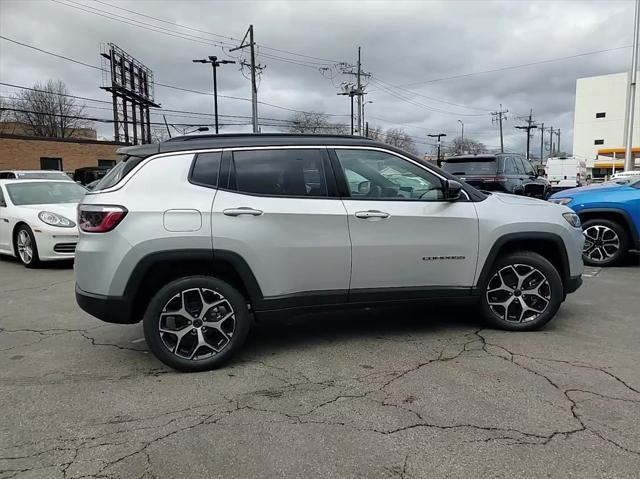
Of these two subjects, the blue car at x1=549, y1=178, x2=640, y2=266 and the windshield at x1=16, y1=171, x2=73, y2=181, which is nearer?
the blue car at x1=549, y1=178, x2=640, y2=266

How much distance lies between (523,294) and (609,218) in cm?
432

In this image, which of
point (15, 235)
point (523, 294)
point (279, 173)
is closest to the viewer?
point (279, 173)

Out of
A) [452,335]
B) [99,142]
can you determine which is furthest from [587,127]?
[452,335]

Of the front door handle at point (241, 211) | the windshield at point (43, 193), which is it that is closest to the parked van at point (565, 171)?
the windshield at point (43, 193)

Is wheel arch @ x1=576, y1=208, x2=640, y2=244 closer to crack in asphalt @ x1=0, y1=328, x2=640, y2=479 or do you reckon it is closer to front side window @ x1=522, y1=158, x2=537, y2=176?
crack in asphalt @ x1=0, y1=328, x2=640, y2=479

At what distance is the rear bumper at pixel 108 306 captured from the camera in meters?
3.84

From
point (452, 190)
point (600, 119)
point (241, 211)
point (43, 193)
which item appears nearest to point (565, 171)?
point (43, 193)

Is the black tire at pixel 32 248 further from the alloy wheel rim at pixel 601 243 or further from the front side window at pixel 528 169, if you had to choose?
the front side window at pixel 528 169

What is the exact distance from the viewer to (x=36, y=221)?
334 inches

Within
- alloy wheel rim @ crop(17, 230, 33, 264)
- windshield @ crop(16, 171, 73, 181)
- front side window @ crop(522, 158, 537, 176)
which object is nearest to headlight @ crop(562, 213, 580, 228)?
alloy wheel rim @ crop(17, 230, 33, 264)

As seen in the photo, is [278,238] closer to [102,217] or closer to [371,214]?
[371,214]

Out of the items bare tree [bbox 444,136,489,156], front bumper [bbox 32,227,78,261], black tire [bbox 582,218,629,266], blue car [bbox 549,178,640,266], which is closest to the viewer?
blue car [bbox 549,178,640,266]

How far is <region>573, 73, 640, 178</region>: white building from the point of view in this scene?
6688 cm

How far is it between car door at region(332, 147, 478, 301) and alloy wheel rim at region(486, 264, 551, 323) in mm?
369
